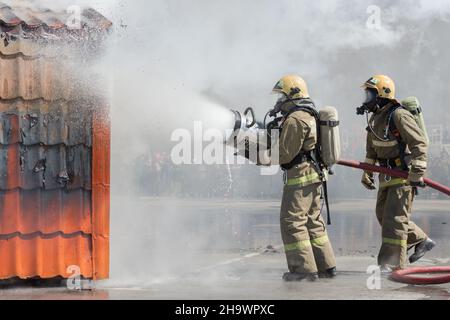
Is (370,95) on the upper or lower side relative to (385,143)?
upper

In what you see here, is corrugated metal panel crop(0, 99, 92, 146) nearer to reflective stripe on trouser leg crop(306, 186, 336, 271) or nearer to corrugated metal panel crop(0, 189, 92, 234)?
corrugated metal panel crop(0, 189, 92, 234)

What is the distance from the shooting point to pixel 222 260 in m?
8.72

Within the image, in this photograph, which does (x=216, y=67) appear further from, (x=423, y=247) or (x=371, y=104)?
(x=423, y=247)

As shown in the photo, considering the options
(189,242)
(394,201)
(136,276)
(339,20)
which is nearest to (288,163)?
(394,201)

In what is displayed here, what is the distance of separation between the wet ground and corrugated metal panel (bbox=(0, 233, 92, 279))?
0.14 metres

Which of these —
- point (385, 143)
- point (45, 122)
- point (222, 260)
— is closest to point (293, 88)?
point (385, 143)

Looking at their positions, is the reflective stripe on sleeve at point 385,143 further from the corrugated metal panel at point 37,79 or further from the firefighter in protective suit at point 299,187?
the corrugated metal panel at point 37,79

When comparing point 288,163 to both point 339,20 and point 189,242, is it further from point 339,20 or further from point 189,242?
point 339,20

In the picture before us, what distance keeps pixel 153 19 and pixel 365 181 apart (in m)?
4.25

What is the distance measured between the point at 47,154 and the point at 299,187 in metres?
2.09

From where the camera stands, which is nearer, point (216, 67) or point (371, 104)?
point (371, 104)

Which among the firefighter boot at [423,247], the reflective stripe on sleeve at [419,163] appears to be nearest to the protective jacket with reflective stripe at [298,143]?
the reflective stripe on sleeve at [419,163]

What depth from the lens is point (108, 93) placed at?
6547 millimetres
